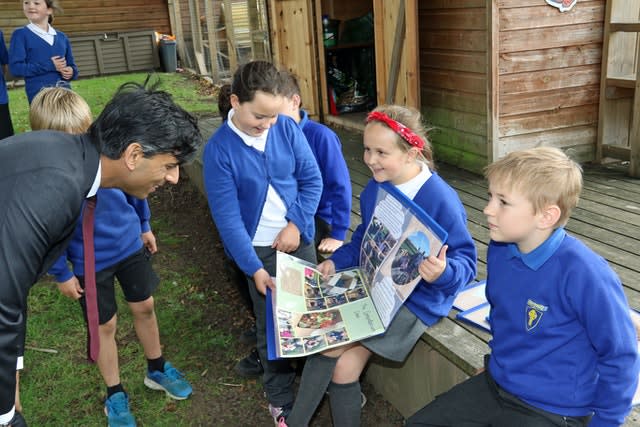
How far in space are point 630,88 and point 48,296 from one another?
4661 mm

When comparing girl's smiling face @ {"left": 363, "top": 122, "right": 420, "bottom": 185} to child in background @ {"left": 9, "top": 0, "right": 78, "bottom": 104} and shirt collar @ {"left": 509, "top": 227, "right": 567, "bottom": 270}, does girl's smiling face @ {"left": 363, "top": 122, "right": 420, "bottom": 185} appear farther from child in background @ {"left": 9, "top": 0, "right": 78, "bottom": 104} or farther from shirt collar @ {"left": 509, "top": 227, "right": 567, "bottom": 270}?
child in background @ {"left": 9, "top": 0, "right": 78, "bottom": 104}

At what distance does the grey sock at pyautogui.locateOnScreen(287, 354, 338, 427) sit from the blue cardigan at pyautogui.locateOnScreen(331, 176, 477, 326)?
40cm

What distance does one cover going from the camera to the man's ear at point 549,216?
1.65 m

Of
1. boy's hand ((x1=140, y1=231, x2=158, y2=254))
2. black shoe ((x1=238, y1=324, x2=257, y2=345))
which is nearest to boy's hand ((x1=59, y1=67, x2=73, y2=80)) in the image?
boy's hand ((x1=140, y1=231, x2=158, y2=254))

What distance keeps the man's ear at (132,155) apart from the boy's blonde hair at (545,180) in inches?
41.3

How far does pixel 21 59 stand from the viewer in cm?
555

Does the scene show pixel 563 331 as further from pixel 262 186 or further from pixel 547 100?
pixel 547 100

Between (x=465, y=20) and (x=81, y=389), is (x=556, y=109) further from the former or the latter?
(x=81, y=389)

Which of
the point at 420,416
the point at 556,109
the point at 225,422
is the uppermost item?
the point at 556,109

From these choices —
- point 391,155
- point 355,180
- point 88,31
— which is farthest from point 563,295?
point 88,31

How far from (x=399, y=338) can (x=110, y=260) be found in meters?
1.30

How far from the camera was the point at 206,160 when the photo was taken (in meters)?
2.55

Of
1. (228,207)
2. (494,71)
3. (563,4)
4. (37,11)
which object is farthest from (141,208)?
(37,11)

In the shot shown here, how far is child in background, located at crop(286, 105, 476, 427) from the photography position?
213 centimetres
